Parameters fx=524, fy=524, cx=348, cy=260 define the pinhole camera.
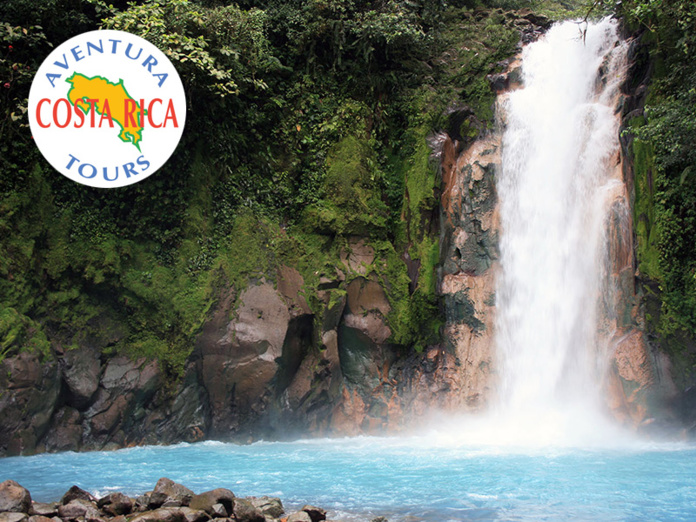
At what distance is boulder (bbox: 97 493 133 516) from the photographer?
558cm

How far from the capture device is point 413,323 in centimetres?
1261

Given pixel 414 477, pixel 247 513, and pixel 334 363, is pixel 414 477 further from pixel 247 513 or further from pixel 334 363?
pixel 334 363

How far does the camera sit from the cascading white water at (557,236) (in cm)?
1131

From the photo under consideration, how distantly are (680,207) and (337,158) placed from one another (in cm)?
766

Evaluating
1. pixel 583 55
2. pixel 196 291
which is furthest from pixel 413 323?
pixel 583 55

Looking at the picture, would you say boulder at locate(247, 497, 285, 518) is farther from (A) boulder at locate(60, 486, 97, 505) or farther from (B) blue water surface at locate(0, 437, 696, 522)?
(A) boulder at locate(60, 486, 97, 505)

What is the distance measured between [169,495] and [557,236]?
9.78 metres

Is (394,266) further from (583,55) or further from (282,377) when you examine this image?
(583,55)

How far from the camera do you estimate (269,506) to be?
5820 mm

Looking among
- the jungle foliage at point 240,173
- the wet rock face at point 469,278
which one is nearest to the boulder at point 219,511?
the jungle foliage at point 240,173

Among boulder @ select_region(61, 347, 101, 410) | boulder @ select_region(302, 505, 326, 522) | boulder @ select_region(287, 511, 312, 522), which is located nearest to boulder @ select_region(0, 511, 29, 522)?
boulder @ select_region(287, 511, 312, 522)

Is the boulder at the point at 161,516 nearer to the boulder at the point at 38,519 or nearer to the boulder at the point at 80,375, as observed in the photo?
the boulder at the point at 38,519

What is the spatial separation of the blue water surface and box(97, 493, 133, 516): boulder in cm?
109

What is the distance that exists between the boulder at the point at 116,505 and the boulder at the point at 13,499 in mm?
703
